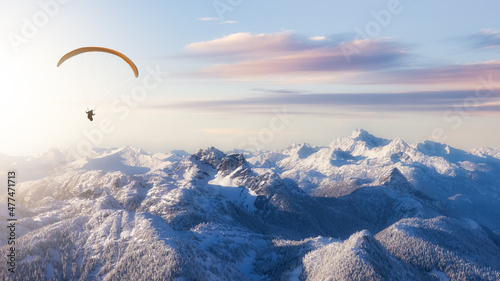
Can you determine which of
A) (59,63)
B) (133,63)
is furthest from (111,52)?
(59,63)

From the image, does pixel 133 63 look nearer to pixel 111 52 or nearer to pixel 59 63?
pixel 111 52

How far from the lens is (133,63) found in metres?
138

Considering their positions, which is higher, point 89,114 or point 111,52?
point 111,52

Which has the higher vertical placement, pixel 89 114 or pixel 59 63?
pixel 59 63

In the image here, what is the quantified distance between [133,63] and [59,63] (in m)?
21.9

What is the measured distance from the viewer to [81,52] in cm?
13375

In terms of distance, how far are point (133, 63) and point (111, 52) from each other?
739 cm

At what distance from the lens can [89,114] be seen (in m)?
134

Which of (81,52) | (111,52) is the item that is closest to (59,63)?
(81,52)

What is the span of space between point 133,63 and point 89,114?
835 inches

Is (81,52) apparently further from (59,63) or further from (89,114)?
(89,114)

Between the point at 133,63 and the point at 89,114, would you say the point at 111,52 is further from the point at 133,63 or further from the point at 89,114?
the point at 89,114

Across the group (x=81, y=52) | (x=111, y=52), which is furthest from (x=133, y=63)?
(x=81, y=52)

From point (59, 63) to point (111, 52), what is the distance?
51.6 feet
